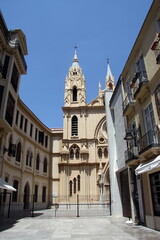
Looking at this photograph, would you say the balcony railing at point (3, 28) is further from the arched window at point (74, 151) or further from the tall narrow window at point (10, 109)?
the arched window at point (74, 151)

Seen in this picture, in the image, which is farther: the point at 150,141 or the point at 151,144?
the point at 150,141

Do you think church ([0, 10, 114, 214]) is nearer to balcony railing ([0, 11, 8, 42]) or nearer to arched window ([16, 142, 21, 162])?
arched window ([16, 142, 21, 162])

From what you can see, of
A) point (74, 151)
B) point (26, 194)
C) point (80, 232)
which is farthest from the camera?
point (74, 151)

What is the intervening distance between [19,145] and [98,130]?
15451mm

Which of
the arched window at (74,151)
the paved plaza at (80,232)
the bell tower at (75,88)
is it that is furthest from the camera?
the bell tower at (75,88)

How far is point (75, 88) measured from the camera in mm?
Answer: 41719

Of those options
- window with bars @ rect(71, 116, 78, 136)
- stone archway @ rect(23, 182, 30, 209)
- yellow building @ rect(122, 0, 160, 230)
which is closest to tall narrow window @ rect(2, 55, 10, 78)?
yellow building @ rect(122, 0, 160, 230)

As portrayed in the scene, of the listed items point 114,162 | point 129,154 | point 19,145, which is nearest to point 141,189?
point 129,154

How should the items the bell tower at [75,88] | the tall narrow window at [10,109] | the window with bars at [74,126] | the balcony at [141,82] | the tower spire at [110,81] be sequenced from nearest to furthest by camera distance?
the balcony at [141,82] → the tall narrow window at [10,109] → the window with bars at [74,126] → the bell tower at [75,88] → the tower spire at [110,81]

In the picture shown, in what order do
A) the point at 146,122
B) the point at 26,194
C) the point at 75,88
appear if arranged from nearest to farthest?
the point at 146,122 < the point at 26,194 < the point at 75,88

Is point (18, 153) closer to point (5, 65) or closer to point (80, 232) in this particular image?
point (5, 65)

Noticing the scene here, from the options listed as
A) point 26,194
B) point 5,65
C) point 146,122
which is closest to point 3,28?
point 5,65

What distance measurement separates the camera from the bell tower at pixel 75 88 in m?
39.1

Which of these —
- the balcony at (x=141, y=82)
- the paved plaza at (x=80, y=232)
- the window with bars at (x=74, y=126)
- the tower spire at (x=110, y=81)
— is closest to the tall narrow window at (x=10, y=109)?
the paved plaza at (x=80, y=232)
